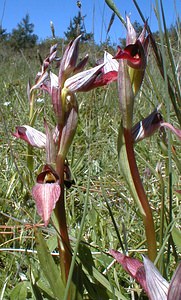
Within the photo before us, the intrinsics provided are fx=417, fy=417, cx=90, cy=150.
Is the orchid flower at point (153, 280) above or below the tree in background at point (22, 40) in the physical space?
below

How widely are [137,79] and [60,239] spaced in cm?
25

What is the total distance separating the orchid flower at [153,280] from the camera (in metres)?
0.34

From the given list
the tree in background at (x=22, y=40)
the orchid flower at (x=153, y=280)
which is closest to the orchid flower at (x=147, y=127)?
the orchid flower at (x=153, y=280)

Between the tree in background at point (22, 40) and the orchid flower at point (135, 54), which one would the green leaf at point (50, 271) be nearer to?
the orchid flower at point (135, 54)

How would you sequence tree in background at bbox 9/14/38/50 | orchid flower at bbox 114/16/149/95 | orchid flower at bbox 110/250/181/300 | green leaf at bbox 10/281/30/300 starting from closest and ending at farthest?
1. orchid flower at bbox 110/250/181/300
2. orchid flower at bbox 114/16/149/95
3. green leaf at bbox 10/281/30/300
4. tree in background at bbox 9/14/38/50

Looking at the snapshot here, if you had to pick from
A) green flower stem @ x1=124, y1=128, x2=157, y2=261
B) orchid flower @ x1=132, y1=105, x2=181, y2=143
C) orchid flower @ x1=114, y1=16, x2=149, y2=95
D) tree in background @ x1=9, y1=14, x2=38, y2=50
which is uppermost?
tree in background @ x1=9, y1=14, x2=38, y2=50

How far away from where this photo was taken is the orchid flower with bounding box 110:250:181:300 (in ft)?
1.11

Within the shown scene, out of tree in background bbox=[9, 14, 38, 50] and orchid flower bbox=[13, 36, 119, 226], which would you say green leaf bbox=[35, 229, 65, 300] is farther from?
tree in background bbox=[9, 14, 38, 50]

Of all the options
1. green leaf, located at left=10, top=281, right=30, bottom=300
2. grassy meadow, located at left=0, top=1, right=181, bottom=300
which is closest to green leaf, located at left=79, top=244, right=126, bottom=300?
grassy meadow, located at left=0, top=1, right=181, bottom=300

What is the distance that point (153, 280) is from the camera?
390 mm

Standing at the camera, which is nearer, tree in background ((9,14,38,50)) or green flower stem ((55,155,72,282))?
green flower stem ((55,155,72,282))

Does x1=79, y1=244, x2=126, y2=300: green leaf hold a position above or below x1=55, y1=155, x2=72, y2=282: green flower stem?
below

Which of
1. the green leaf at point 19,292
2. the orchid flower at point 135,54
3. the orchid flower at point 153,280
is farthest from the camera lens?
the green leaf at point 19,292

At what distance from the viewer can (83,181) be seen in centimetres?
135
